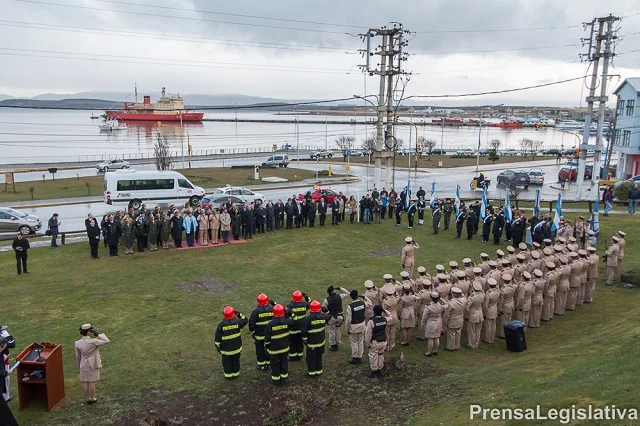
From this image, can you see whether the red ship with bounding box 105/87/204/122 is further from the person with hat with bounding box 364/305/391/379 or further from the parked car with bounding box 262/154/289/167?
the person with hat with bounding box 364/305/391/379

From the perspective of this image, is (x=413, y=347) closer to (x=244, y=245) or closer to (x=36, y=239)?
(x=244, y=245)

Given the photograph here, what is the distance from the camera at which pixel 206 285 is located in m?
16.2

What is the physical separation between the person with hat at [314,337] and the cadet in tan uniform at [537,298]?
590 cm

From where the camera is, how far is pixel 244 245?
21188 millimetres

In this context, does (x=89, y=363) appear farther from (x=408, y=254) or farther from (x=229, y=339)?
(x=408, y=254)

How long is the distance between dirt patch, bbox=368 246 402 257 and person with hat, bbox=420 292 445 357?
8765 mm

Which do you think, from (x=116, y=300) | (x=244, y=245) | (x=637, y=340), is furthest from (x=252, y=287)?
(x=637, y=340)

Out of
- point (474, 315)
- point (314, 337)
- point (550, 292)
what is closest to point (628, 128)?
point (550, 292)

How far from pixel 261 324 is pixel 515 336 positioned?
5.71m

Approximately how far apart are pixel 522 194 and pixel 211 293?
30.5m

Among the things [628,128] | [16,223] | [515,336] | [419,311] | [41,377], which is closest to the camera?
[41,377]

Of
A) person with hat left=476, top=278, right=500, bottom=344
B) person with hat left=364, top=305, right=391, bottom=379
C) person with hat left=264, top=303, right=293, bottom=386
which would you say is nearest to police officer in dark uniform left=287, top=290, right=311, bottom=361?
person with hat left=264, top=303, right=293, bottom=386

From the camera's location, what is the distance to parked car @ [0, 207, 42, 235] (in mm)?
23484

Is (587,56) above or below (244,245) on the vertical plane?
above
